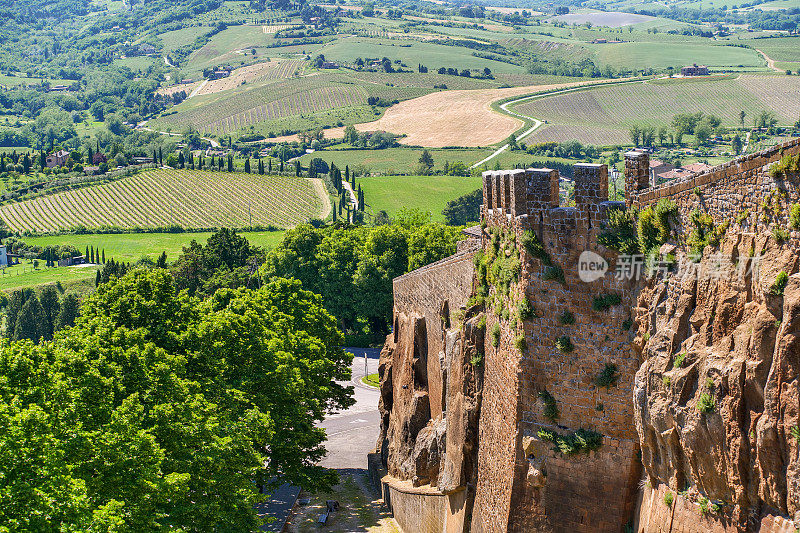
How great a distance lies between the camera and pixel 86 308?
42.1m

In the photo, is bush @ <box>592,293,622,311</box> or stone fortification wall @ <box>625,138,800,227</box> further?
bush @ <box>592,293,622,311</box>

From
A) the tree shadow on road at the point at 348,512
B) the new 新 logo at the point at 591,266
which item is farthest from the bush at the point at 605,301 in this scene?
the tree shadow on road at the point at 348,512

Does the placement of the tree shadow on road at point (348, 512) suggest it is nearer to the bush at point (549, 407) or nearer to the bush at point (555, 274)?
the bush at point (549, 407)

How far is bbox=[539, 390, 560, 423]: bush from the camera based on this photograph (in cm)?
2555

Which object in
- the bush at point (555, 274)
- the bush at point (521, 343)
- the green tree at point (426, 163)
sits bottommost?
the green tree at point (426, 163)

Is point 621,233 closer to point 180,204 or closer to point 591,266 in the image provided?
point 591,266

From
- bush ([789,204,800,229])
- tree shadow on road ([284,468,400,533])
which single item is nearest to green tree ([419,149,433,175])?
tree shadow on road ([284,468,400,533])

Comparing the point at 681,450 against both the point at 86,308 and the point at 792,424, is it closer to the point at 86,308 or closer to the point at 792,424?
the point at 792,424

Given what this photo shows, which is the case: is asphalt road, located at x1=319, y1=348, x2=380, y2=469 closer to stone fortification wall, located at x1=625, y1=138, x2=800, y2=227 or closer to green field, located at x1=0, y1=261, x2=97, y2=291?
stone fortification wall, located at x1=625, y1=138, x2=800, y2=227

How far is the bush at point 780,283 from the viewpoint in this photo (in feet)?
58.0

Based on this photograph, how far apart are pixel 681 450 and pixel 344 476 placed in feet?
120

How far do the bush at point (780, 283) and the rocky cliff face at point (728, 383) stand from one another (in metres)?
0.02

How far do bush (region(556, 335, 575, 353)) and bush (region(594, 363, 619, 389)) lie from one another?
3.32 feet

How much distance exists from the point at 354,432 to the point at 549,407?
4086 centimetres
